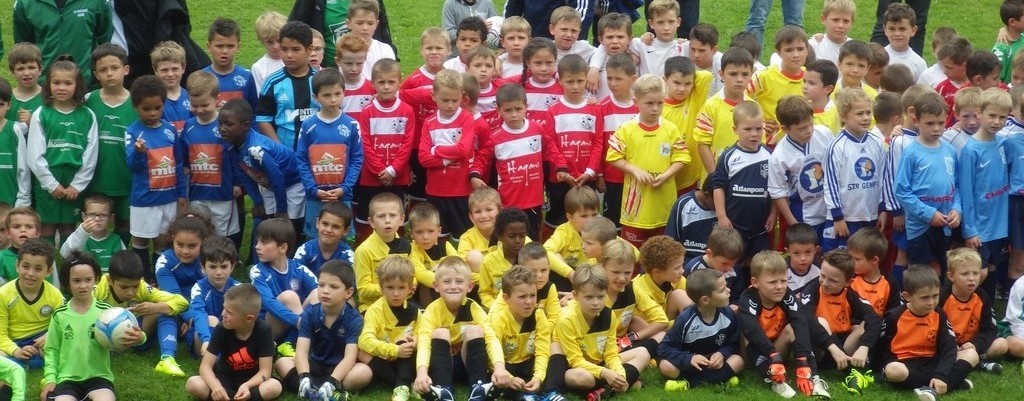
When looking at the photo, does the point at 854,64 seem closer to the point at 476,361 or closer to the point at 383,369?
the point at 476,361

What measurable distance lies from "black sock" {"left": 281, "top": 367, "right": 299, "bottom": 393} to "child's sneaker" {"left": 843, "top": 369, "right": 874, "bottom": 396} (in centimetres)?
367

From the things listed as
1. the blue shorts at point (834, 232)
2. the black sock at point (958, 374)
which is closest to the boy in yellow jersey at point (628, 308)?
the blue shorts at point (834, 232)

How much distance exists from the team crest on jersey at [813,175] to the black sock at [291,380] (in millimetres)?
4074

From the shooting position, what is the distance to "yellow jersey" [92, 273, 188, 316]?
31.4ft

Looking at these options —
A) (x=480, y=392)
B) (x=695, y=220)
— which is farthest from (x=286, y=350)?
(x=695, y=220)

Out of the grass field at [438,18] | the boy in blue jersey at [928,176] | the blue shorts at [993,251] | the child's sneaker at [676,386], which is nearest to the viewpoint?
the child's sneaker at [676,386]

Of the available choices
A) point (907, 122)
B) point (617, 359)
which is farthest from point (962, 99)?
point (617, 359)

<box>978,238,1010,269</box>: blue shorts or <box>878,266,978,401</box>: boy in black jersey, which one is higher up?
<box>978,238,1010,269</box>: blue shorts

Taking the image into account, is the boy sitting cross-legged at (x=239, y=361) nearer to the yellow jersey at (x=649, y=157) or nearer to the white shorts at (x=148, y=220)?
the white shorts at (x=148, y=220)

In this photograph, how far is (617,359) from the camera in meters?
9.03

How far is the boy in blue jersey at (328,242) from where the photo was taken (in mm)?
10070

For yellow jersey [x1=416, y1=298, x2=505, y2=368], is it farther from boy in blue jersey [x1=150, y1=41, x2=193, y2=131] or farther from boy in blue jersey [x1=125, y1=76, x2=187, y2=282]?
boy in blue jersey [x1=150, y1=41, x2=193, y2=131]

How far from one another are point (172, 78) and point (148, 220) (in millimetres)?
1324

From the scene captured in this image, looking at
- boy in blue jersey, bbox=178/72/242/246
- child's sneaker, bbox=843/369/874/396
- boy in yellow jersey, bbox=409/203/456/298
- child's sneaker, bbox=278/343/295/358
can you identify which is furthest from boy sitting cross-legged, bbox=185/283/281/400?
child's sneaker, bbox=843/369/874/396
